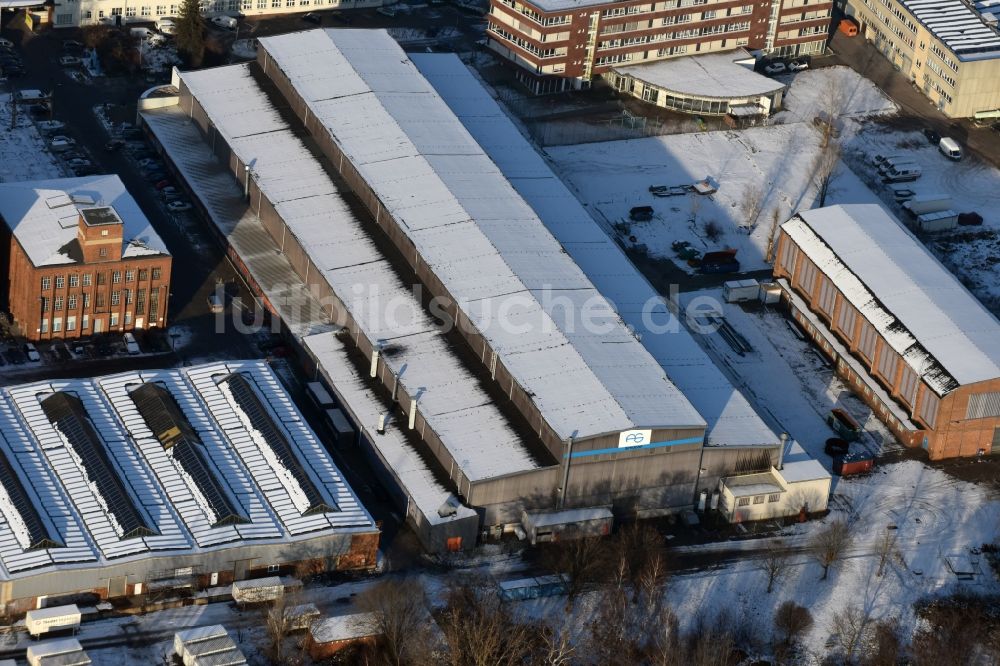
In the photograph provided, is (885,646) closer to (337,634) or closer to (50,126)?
(337,634)

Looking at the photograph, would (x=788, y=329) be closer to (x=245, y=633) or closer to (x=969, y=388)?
(x=969, y=388)

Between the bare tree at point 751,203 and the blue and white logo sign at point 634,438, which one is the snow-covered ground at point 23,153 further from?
the blue and white logo sign at point 634,438

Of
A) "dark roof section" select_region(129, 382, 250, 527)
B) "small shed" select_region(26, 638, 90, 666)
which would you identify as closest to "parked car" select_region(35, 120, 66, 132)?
"dark roof section" select_region(129, 382, 250, 527)

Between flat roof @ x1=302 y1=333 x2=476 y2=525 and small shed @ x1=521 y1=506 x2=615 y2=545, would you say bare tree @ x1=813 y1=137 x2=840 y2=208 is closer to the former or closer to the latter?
flat roof @ x1=302 y1=333 x2=476 y2=525

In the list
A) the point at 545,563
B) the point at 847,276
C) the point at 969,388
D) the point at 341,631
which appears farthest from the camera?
the point at 847,276

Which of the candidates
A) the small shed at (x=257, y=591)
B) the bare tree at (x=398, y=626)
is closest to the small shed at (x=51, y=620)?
the small shed at (x=257, y=591)

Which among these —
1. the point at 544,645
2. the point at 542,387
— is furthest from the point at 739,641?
the point at 542,387

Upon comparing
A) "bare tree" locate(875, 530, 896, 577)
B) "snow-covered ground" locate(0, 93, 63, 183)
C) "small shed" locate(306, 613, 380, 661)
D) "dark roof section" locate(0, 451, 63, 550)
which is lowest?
"bare tree" locate(875, 530, 896, 577)
